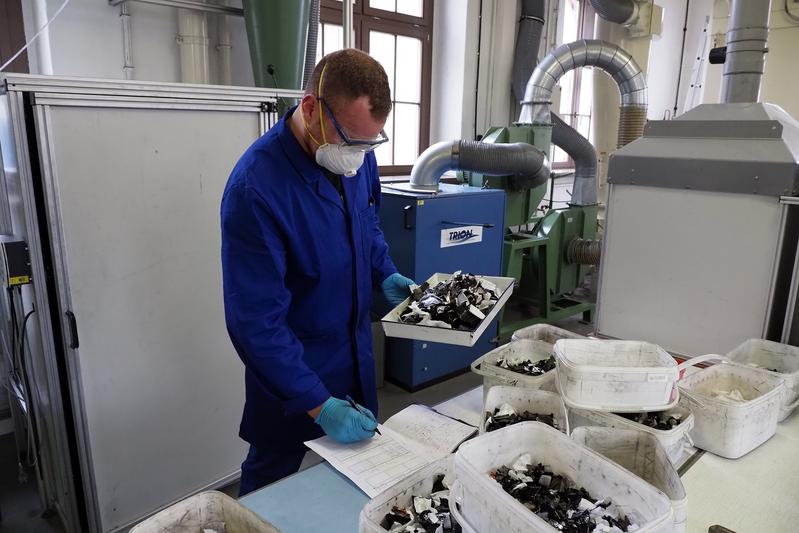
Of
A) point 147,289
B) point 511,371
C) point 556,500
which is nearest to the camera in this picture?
point 556,500

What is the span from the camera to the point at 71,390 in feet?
5.32

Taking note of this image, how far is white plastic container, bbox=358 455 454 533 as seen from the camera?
786mm

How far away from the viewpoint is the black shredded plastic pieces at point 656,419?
3.36ft

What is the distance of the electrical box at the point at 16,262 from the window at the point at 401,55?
2258 mm

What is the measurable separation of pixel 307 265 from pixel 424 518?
1.99 ft

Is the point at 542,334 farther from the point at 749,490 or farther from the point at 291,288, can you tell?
the point at 291,288

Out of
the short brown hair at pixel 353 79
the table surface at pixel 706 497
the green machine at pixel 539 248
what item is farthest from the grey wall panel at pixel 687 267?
the green machine at pixel 539 248

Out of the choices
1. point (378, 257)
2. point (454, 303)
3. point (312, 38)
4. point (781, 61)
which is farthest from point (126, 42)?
point (781, 61)

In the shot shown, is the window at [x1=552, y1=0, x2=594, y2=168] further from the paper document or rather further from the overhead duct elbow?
the paper document

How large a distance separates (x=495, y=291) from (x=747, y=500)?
69cm

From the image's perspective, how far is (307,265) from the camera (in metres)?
1.22

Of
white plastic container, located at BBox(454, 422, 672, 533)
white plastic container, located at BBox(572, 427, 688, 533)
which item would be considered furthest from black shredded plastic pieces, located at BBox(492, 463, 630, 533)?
white plastic container, located at BBox(572, 427, 688, 533)

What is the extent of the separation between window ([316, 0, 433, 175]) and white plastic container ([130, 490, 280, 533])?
2.98 meters

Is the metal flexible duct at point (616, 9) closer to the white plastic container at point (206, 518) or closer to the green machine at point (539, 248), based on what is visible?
the green machine at point (539, 248)
